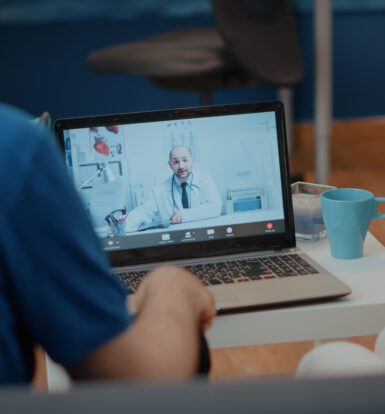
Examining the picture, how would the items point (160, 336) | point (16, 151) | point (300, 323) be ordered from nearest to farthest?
point (16, 151)
point (160, 336)
point (300, 323)

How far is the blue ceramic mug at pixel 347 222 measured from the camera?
122cm

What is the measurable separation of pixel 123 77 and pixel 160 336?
301 cm

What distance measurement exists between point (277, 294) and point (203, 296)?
164mm

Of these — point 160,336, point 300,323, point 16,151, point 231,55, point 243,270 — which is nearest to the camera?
point 16,151

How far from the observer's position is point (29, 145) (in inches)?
27.9

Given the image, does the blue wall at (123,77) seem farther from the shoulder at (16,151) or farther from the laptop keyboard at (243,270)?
the shoulder at (16,151)

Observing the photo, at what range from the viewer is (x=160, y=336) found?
2.76 ft

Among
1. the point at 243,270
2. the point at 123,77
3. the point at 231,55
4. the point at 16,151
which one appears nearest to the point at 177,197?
the point at 243,270

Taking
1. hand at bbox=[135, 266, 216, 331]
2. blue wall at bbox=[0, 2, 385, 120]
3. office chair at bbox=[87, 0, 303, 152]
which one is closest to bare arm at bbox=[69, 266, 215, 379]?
hand at bbox=[135, 266, 216, 331]

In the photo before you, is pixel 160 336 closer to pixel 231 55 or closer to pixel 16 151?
pixel 16 151

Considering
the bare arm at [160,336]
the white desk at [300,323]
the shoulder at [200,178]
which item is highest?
the shoulder at [200,178]

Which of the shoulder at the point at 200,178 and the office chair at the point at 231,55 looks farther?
the office chair at the point at 231,55

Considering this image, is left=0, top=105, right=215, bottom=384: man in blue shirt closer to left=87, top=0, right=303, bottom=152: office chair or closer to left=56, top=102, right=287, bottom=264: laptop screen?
left=56, top=102, right=287, bottom=264: laptop screen

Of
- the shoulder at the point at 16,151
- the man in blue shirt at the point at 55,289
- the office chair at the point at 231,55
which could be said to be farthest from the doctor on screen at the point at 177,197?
the office chair at the point at 231,55
